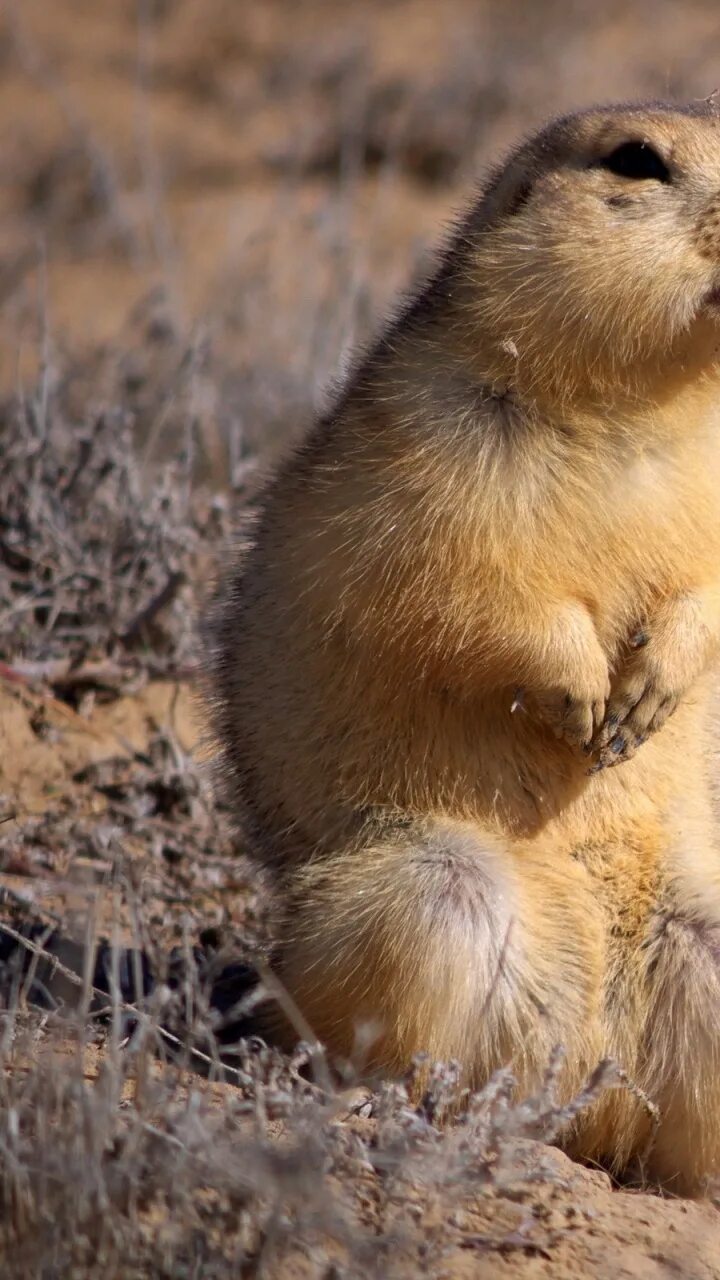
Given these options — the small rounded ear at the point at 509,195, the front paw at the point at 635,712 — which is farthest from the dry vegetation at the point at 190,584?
the small rounded ear at the point at 509,195

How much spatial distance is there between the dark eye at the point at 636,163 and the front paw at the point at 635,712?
3.87 feet

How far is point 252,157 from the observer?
12.4 meters

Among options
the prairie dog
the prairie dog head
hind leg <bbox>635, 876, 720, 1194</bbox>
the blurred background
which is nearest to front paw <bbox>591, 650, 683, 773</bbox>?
the prairie dog

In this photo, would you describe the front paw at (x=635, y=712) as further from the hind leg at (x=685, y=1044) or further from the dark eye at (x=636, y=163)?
the dark eye at (x=636, y=163)

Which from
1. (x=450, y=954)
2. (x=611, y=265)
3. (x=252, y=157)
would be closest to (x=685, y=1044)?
(x=450, y=954)

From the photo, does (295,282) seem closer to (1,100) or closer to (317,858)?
(1,100)

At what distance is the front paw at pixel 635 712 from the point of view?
14.1 feet

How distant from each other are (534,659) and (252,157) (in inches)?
353

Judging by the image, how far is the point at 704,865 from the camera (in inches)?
172

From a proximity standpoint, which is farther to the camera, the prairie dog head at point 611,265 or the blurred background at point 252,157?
the blurred background at point 252,157

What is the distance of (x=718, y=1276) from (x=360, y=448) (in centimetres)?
212

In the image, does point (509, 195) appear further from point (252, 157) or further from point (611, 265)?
point (252, 157)

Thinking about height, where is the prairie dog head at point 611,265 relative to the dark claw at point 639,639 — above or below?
above

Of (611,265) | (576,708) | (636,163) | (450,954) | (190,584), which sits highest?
(636,163)
